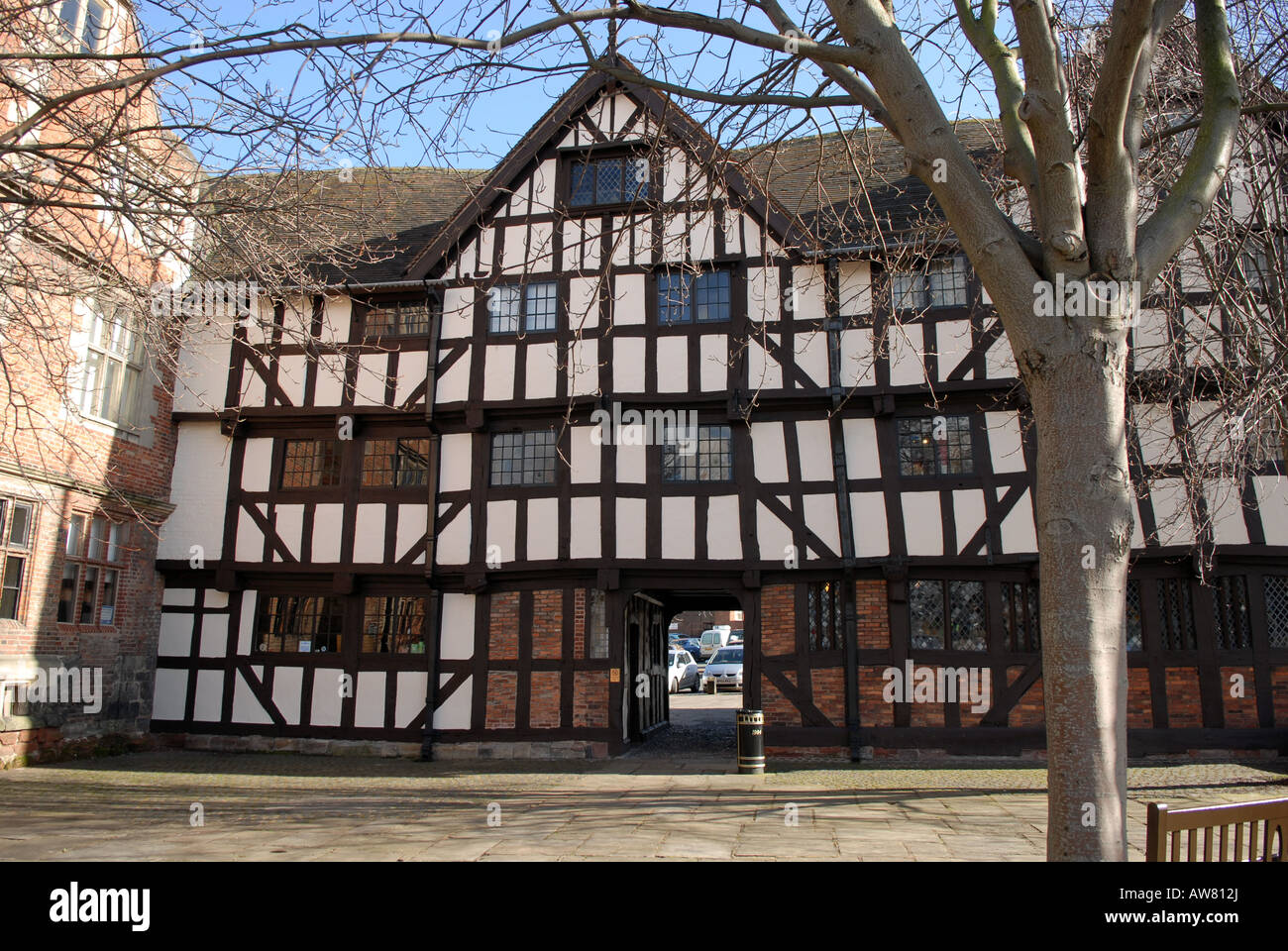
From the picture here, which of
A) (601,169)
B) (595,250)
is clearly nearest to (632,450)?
(595,250)

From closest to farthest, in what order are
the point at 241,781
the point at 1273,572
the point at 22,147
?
1. the point at 22,147
2. the point at 241,781
3. the point at 1273,572

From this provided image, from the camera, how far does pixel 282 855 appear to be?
7.61m

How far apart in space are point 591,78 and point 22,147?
11.8 m

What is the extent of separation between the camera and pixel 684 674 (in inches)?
1281

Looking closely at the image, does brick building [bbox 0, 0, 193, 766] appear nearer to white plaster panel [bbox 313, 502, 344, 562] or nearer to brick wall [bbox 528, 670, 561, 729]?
white plaster panel [bbox 313, 502, 344, 562]

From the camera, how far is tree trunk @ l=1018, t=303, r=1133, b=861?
438 cm

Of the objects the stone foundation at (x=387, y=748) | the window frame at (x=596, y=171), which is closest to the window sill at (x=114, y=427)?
the stone foundation at (x=387, y=748)

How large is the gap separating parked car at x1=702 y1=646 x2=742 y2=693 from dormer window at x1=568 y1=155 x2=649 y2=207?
19632mm

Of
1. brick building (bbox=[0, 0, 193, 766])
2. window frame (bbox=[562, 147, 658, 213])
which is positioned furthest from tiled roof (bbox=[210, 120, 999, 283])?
brick building (bbox=[0, 0, 193, 766])

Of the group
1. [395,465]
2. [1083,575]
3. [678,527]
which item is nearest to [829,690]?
[678,527]

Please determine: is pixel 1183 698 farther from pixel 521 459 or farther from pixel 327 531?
pixel 327 531

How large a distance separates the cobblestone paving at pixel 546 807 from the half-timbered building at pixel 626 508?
3.76 feet

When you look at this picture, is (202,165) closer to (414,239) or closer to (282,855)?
(282,855)

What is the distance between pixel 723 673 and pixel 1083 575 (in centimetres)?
2811
